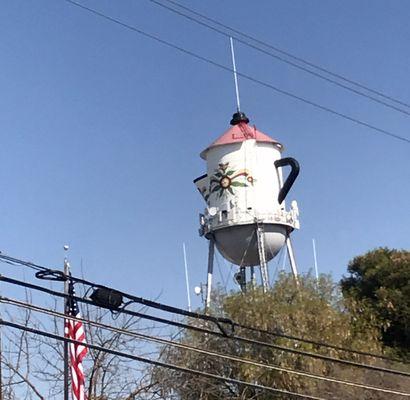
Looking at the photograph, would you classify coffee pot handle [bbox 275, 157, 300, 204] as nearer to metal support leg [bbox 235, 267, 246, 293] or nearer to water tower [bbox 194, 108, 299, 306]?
water tower [bbox 194, 108, 299, 306]

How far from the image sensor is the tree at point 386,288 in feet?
129

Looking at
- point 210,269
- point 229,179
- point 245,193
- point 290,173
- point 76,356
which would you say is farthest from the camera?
point 290,173

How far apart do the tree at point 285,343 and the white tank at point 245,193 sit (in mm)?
3728

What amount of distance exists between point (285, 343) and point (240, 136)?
11076 mm

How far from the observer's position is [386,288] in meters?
41.6

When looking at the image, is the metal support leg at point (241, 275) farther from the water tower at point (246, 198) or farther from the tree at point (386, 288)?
the tree at point (386, 288)

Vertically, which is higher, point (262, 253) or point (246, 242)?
point (246, 242)

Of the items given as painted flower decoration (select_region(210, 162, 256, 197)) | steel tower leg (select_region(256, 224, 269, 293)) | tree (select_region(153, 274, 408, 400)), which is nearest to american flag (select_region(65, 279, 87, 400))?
tree (select_region(153, 274, 408, 400))

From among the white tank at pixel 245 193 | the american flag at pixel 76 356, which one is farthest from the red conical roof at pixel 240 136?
the american flag at pixel 76 356

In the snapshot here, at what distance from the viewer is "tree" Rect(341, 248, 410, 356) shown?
1547 inches

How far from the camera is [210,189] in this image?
124ft

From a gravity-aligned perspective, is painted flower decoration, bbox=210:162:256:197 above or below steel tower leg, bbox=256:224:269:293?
above

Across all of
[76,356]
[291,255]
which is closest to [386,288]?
[291,255]

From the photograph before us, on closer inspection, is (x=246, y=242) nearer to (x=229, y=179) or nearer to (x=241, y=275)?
(x=241, y=275)
